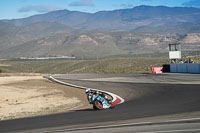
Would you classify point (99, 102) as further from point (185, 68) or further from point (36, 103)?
point (185, 68)

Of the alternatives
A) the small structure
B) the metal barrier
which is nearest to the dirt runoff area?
the metal barrier

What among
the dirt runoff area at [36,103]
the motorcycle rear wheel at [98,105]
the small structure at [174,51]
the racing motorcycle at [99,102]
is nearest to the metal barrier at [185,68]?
the small structure at [174,51]

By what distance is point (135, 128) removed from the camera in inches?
476

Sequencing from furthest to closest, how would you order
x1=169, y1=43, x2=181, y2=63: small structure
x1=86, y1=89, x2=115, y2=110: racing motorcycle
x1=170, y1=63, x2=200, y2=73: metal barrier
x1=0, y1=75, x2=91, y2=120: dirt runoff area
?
1. x1=169, y1=43, x2=181, y2=63: small structure
2. x1=170, y1=63, x2=200, y2=73: metal barrier
3. x1=0, y1=75, x2=91, y2=120: dirt runoff area
4. x1=86, y1=89, x2=115, y2=110: racing motorcycle

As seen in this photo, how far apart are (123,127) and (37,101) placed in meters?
15.4

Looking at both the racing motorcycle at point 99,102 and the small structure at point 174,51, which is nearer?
the racing motorcycle at point 99,102

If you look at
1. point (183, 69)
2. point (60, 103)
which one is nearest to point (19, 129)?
point (60, 103)

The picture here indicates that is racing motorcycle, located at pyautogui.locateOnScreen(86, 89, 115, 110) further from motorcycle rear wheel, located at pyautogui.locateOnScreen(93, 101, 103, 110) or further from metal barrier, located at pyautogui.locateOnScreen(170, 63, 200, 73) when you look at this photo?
metal barrier, located at pyautogui.locateOnScreen(170, 63, 200, 73)

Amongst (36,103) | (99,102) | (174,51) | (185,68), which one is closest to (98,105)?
(99,102)

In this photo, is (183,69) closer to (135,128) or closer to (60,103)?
(60,103)

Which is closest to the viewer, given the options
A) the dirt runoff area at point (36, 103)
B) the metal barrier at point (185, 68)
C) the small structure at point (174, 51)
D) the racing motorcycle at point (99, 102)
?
the racing motorcycle at point (99, 102)

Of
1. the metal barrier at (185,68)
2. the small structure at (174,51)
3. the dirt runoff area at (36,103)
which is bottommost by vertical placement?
the dirt runoff area at (36,103)

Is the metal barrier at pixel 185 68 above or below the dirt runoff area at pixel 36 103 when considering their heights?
above

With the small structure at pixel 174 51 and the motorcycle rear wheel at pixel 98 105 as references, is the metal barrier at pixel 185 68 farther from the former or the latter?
the motorcycle rear wheel at pixel 98 105
